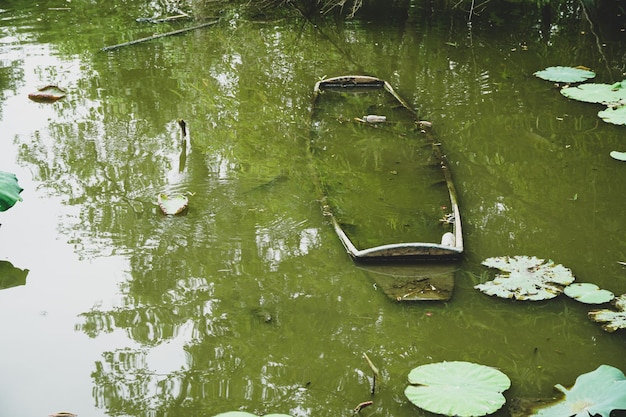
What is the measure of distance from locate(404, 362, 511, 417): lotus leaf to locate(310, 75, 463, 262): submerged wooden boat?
0.92m

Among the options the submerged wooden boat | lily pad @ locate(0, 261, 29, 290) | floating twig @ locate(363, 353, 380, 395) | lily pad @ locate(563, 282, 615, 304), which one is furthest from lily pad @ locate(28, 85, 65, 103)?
lily pad @ locate(563, 282, 615, 304)

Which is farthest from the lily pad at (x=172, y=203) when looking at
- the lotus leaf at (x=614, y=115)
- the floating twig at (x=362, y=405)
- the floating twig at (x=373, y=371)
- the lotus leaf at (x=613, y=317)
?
the lotus leaf at (x=614, y=115)

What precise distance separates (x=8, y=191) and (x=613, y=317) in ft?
10.6

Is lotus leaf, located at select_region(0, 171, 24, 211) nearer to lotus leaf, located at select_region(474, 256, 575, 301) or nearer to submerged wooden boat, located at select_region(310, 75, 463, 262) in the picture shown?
submerged wooden boat, located at select_region(310, 75, 463, 262)

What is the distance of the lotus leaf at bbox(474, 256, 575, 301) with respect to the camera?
3676 millimetres

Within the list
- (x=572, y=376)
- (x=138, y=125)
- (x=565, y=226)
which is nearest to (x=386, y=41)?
(x=138, y=125)

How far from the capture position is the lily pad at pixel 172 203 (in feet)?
15.0

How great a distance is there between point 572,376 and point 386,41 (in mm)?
5447

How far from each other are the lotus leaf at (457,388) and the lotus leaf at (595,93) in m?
3.61

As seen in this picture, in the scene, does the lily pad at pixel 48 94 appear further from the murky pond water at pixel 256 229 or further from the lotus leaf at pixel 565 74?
the lotus leaf at pixel 565 74

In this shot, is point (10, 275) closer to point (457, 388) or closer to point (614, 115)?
point (457, 388)

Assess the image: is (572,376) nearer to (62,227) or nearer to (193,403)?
(193,403)

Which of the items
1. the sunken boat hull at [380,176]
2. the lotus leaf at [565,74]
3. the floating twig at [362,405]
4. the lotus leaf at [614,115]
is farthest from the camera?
the lotus leaf at [565,74]

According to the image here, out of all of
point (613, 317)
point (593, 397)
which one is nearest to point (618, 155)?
point (613, 317)
